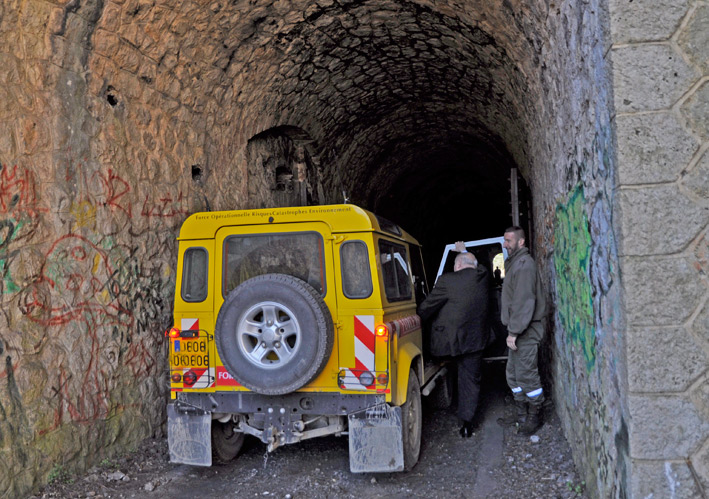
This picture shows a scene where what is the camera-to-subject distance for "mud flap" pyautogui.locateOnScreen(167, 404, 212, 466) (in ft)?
15.2

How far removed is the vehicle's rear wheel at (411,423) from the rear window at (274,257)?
1.16 m

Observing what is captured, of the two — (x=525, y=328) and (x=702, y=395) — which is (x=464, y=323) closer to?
(x=525, y=328)

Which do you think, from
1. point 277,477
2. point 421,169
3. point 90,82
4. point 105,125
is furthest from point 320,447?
point 421,169

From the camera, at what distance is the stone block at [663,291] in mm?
2611

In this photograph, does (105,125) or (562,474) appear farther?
(105,125)

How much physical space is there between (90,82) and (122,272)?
1.64 metres

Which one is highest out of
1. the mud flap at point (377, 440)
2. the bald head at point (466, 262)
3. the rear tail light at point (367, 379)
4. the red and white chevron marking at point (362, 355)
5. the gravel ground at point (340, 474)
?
the bald head at point (466, 262)

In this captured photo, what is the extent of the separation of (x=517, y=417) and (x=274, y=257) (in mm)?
3145

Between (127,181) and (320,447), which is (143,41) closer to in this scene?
(127,181)

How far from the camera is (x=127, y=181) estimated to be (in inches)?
211

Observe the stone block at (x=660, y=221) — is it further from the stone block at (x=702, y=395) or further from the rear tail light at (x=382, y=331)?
the rear tail light at (x=382, y=331)


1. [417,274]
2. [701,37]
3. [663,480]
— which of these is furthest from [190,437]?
[701,37]

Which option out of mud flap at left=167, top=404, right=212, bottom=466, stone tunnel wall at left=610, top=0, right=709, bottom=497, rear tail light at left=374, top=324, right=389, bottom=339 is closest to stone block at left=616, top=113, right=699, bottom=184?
stone tunnel wall at left=610, top=0, right=709, bottom=497

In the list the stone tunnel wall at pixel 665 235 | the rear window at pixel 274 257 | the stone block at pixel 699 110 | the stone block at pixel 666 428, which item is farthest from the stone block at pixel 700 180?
the rear window at pixel 274 257
